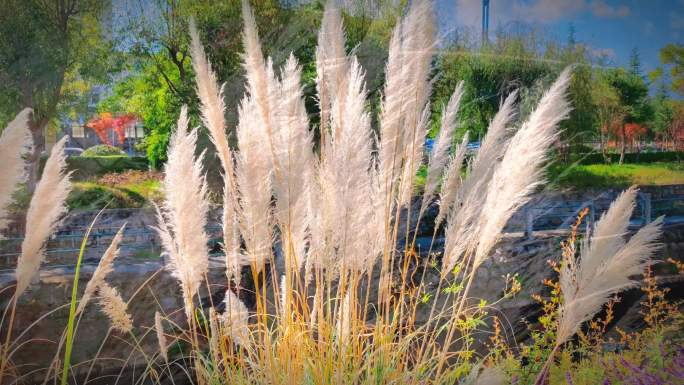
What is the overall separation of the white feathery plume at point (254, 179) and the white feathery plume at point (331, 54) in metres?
0.19

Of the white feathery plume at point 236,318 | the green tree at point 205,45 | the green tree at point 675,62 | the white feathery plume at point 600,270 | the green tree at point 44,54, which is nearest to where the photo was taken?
the white feathery plume at point 600,270

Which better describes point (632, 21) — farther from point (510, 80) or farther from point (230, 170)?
point (230, 170)

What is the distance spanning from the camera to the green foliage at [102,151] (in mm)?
1816

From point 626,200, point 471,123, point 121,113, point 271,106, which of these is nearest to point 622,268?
point 626,200

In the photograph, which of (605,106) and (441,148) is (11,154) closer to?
(441,148)

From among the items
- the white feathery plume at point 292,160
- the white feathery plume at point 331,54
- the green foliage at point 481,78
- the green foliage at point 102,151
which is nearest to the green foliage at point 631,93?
the green foliage at point 481,78

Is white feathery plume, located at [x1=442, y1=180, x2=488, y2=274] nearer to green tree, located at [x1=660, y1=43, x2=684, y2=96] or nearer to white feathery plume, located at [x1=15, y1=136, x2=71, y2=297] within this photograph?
white feathery plume, located at [x1=15, y1=136, x2=71, y2=297]

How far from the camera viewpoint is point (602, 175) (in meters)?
2.08

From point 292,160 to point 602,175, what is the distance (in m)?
1.46

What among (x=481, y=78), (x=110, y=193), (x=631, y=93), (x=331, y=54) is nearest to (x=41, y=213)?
(x=331, y=54)

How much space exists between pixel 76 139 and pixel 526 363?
1.81 metres

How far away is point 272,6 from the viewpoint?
6.23ft

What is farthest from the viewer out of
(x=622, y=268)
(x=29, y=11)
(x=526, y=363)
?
(x=526, y=363)

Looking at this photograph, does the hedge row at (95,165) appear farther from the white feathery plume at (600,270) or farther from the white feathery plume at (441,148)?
the white feathery plume at (600,270)
